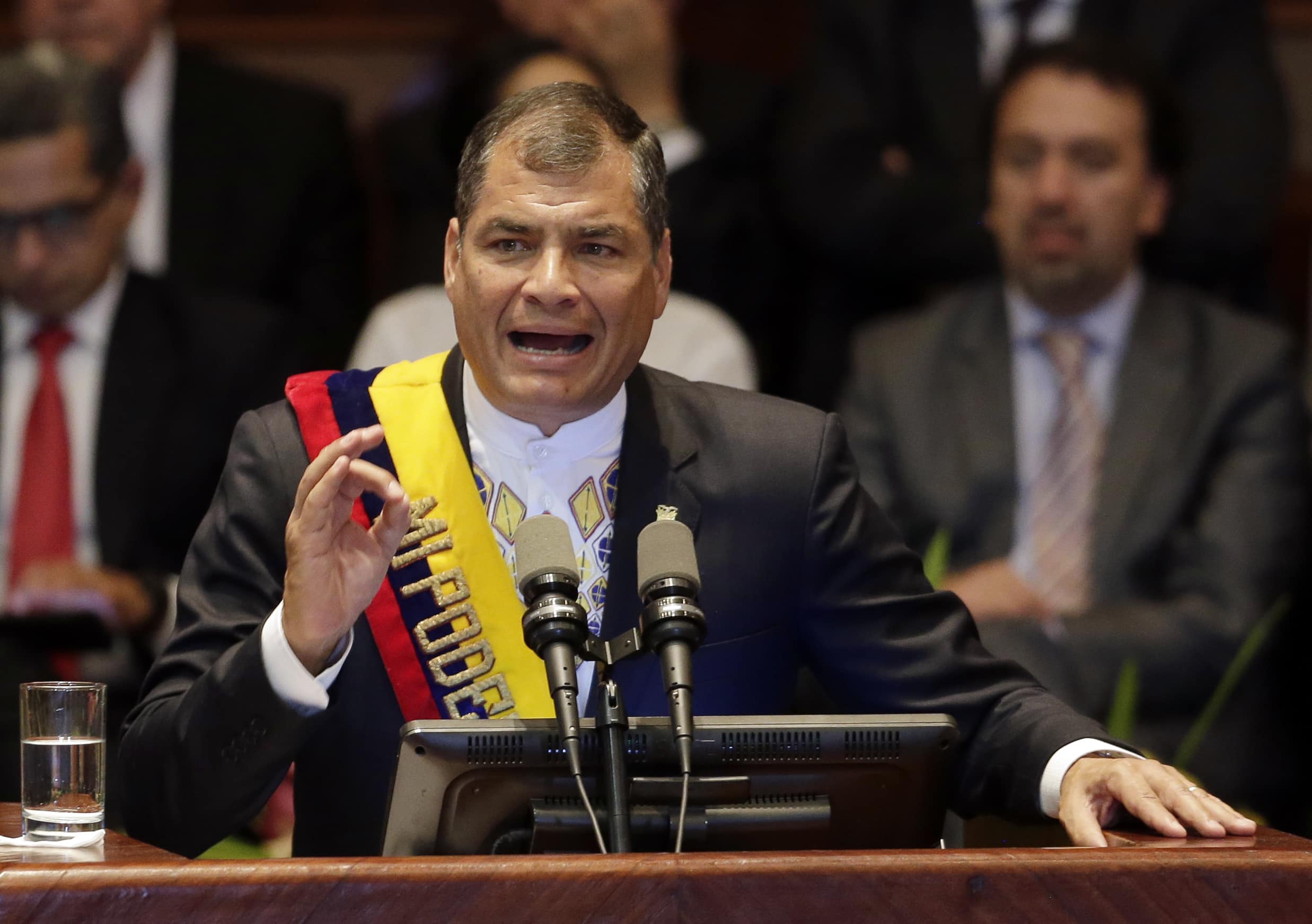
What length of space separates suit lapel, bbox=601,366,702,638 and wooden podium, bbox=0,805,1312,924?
666 mm

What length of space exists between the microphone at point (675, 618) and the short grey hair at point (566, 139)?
1.77 feet

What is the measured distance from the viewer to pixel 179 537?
145 inches

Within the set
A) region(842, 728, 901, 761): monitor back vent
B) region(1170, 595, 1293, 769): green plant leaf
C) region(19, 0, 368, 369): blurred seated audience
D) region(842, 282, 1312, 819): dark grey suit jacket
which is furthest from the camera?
region(19, 0, 368, 369): blurred seated audience

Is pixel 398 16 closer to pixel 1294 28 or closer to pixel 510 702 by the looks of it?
pixel 1294 28

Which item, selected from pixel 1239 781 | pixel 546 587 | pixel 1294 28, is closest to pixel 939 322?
pixel 1239 781

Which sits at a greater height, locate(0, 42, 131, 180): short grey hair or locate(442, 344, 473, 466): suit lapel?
locate(0, 42, 131, 180): short grey hair

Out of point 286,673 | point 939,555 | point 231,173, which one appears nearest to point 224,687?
point 286,673

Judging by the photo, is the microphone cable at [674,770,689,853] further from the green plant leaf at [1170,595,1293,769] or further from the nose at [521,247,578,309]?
the green plant leaf at [1170,595,1293,769]

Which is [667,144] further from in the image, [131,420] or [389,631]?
[389,631]

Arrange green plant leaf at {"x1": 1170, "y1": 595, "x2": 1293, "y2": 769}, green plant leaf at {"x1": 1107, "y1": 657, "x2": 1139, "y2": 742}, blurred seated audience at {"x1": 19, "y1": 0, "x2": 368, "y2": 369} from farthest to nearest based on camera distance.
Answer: blurred seated audience at {"x1": 19, "y1": 0, "x2": 368, "y2": 369} → green plant leaf at {"x1": 1170, "y1": 595, "x2": 1293, "y2": 769} → green plant leaf at {"x1": 1107, "y1": 657, "x2": 1139, "y2": 742}

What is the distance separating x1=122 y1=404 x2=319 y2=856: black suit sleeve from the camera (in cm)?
180

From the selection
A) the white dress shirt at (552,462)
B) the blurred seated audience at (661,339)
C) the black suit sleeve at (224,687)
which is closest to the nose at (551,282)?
the white dress shirt at (552,462)

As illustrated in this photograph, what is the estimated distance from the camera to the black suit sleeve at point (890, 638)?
206 cm

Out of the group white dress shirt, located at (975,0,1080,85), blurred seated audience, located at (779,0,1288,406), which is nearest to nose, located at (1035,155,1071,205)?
blurred seated audience, located at (779,0,1288,406)
